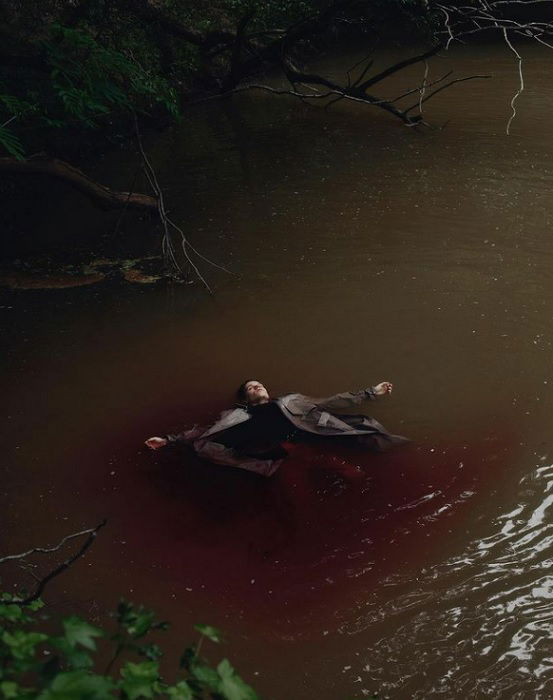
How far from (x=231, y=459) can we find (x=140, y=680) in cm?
384

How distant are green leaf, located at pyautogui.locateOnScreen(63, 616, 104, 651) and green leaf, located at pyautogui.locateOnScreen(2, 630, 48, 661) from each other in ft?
0.20

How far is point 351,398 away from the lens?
233 inches

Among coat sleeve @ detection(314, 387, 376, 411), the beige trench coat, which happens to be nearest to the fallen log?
the beige trench coat

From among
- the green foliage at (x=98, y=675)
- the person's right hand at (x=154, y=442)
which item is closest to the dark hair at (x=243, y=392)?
the person's right hand at (x=154, y=442)

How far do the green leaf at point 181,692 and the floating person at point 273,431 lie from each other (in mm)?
3741

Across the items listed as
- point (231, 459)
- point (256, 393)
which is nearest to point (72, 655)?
point (231, 459)

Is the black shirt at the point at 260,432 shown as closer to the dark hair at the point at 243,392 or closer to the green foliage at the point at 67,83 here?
the dark hair at the point at 243,392

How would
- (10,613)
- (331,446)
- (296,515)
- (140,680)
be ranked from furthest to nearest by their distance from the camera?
(331,446) → (296,515) → (10,613) → (140,680)

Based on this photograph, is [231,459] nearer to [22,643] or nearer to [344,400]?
[344,400]

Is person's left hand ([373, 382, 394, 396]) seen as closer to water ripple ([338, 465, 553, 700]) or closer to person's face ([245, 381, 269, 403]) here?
person's face ([245, 381, 269, 403])

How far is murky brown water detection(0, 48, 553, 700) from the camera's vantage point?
4.22 m

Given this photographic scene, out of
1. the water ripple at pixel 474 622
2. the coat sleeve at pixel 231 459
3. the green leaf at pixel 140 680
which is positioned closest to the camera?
the green leaf at pixel 140 680

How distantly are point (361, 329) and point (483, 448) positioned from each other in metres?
1.90

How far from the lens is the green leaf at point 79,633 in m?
1.72
